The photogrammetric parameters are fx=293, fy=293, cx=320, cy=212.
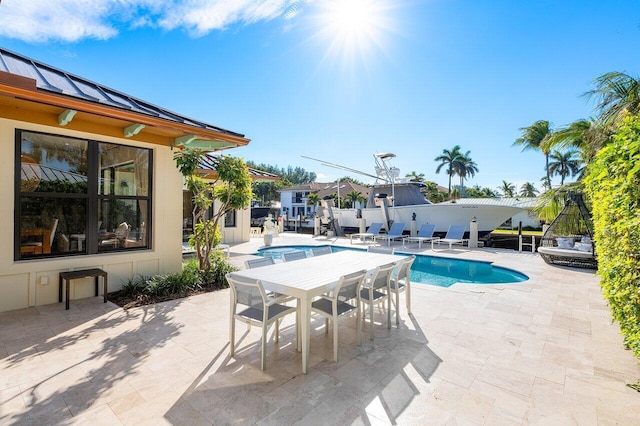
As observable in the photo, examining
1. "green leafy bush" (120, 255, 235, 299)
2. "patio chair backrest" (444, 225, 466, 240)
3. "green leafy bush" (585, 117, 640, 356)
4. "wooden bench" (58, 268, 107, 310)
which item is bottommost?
"green leafy bush" (120, 255, 235, 299)

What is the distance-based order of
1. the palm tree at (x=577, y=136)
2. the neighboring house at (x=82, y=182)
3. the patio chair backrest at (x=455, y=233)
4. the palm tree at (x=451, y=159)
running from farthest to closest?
the palm tree at (x=451, y=159) < the patio chair backrest at (x=455, y=233) < the palm tree at (x=577, y=136) < the neighboring house at (x=82, y=182)

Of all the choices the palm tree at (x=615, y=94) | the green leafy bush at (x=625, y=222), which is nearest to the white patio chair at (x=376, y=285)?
the green leafy bush at (x=625, y=222)

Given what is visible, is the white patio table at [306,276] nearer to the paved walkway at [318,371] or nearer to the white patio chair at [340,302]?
the white patio chair at [340,302]

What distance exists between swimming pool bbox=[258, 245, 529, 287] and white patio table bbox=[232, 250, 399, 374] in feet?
10.8

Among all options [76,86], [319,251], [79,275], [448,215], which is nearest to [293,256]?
[319,251]

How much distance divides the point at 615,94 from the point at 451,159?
35.6 metres

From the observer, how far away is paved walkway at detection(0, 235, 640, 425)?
2.27m

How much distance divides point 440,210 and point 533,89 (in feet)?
21.5

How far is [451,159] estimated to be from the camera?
1549 inches

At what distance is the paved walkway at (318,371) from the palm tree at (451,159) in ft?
125

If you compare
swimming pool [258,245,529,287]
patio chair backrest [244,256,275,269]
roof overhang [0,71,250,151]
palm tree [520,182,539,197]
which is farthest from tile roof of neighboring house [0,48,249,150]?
palm tree [520,182,539,197]

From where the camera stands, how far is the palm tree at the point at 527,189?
49312 millimetres

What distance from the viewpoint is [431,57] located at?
9297 millimetres

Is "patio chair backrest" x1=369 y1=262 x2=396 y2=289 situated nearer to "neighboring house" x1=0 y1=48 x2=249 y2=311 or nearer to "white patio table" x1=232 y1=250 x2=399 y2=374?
"white patio table" x1=232 y1=250 x2=399 y2=374
